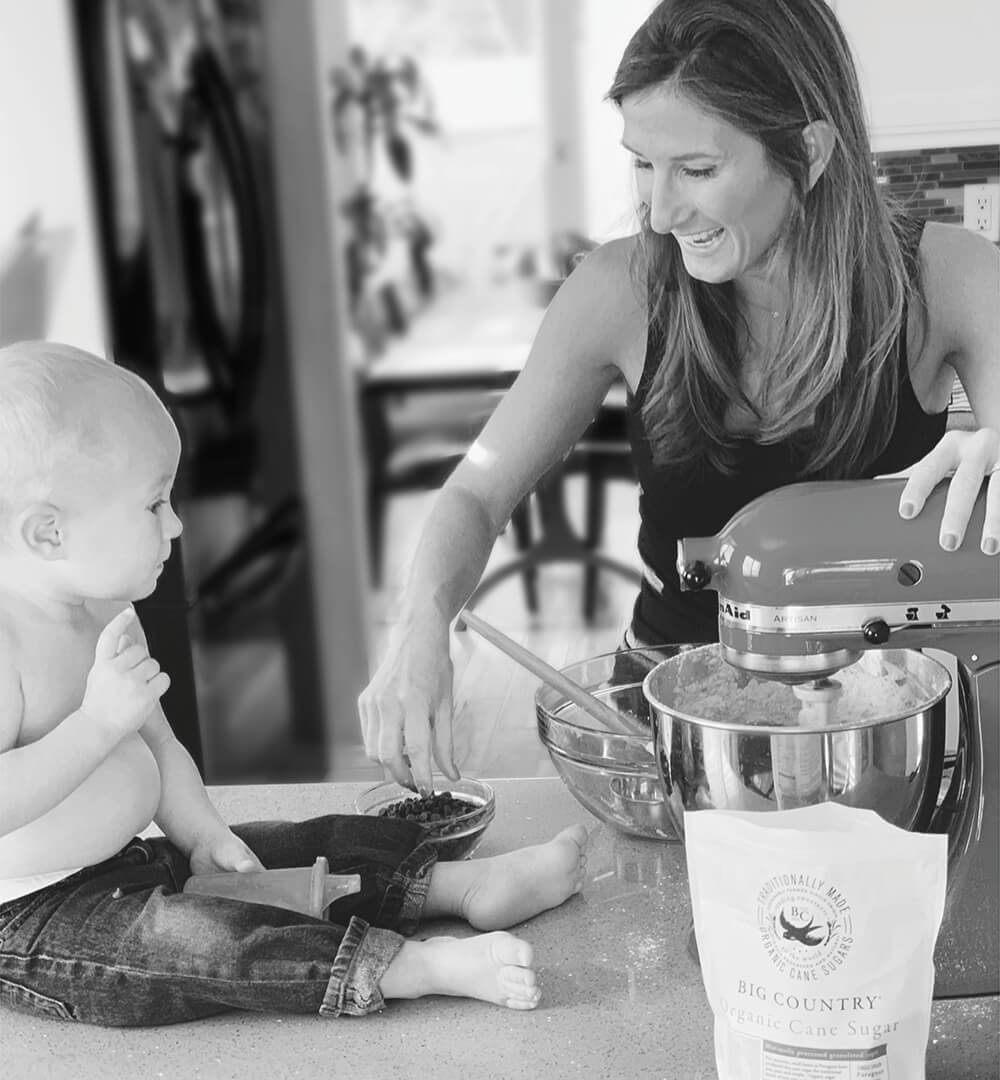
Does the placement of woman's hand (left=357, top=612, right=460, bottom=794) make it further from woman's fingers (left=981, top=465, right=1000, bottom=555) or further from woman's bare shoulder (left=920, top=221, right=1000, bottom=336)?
woman's bare shoulder (left=920, top=221, right=1000, bottom=336)

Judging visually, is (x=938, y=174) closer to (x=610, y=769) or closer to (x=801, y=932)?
(x=610, y=769)

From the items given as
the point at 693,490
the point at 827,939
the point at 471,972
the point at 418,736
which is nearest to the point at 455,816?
the point at 418,736

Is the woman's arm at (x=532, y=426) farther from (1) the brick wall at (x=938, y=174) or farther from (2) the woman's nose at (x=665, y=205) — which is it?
(1) the brick wall at (x=938, y=174)

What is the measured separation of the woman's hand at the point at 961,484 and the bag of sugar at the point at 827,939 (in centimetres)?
20

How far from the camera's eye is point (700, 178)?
4.08ft

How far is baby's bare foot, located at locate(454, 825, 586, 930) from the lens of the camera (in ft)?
3.19

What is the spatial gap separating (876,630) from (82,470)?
51 centimetres

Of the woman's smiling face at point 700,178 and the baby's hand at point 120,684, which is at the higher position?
the woman's smiling face at point 700,178

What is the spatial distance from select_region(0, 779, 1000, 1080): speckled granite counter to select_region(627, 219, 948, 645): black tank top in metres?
0.63

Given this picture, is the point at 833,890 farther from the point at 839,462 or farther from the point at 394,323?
the point at 394,323

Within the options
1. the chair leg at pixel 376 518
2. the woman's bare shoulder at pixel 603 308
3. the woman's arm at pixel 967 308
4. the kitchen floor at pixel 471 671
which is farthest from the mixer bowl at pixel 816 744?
the chair leg at pixel 376 518

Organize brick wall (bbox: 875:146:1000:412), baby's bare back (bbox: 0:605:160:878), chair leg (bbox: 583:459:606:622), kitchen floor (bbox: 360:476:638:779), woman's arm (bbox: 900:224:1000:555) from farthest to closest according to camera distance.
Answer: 1. chair leg (bbox: 583:459:606:622)
2. kitchen floor (bbox: 360:476:638:779)
3. brick wall (bbox: 875:146:1000:412)
4. woman's arm (bbox: 900:224:1000:555)
5. baby's bare back (bbox: 0:605:160:878)

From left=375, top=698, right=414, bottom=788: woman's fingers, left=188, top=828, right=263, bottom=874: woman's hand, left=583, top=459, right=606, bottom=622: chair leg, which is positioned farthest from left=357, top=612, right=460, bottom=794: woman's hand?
left=583, top=459, right=606, bottom=622: chair leg

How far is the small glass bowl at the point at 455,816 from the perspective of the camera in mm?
1069
